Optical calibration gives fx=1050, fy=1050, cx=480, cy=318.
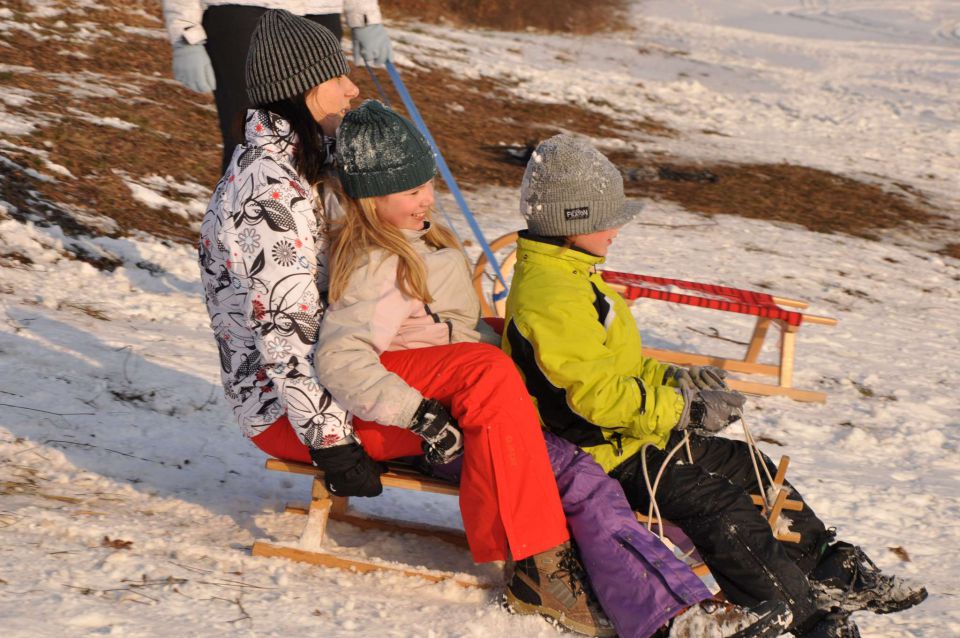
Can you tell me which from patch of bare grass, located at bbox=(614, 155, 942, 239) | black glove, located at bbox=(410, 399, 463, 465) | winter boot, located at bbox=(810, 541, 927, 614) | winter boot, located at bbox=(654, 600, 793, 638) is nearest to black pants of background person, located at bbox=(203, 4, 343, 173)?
black glove, located at bbox=(410, 399, 463, 465)

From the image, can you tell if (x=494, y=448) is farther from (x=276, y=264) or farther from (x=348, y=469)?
(x=276, y=264)

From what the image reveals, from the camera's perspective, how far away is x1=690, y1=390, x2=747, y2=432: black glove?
10.1 feet

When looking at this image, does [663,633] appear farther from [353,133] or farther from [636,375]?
[353,133]

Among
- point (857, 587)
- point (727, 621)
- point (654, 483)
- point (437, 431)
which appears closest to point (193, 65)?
point (437, 431)

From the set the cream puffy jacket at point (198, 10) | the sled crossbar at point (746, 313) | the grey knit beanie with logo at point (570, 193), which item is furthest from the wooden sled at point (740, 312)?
the grey knit beanie with logo at point (570, 193)

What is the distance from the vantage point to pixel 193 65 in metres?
4.49

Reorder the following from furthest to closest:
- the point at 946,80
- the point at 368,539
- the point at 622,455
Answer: the point at 946,80, the point at 368,539, the point at 622,455

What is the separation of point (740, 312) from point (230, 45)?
9.69 ft

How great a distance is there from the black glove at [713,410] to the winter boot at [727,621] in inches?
20.6

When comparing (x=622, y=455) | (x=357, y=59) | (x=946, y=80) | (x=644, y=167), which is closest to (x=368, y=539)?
(x=622, y=455)

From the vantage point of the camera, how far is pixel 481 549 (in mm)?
2934

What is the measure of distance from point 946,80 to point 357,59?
1570 cm

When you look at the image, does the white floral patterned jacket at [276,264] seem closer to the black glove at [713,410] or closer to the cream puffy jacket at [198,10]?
the black glove at [713,410]

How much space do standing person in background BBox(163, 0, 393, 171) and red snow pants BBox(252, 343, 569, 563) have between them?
6.13 feet
